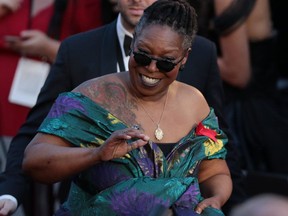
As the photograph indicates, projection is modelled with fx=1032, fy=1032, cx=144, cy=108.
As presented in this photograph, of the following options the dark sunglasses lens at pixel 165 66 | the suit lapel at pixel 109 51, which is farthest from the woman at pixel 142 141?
the suit lapel at pixel 109 51

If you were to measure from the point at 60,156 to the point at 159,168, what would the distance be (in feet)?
1.18

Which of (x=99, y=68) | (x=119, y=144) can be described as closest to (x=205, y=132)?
(x=119, y=144)

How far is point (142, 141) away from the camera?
3492 millimetres

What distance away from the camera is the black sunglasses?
12.3 feet

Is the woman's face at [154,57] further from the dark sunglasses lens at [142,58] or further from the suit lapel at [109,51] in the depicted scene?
the suit lapel at [109,51]

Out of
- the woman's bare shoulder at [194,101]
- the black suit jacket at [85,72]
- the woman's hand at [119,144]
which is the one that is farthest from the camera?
the black suit jacket at [85,72]

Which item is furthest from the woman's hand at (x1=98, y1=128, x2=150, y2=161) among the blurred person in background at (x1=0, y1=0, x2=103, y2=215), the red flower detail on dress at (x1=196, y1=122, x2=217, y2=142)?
the blurred person in background at (x1=0, y1=0, x2=103, y2=215)

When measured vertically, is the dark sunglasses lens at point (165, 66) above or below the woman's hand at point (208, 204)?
above

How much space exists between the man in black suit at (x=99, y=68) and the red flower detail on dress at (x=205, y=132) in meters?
0.60

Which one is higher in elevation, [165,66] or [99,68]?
[165,66]

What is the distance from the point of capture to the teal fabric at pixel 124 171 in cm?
360

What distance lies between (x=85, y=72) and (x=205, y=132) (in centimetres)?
80

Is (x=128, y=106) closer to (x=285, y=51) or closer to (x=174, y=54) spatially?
(x=174, y=54)

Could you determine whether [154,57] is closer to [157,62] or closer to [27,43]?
[157,62]
